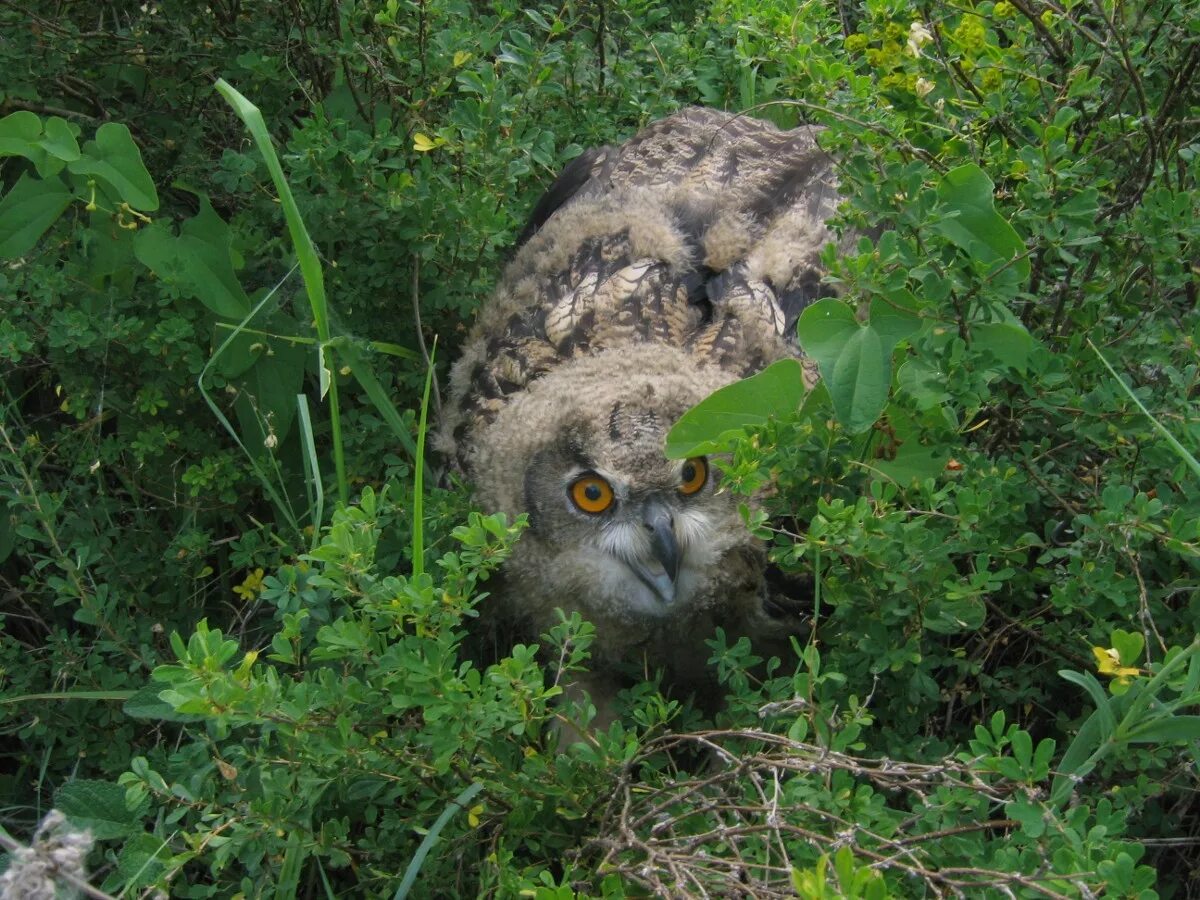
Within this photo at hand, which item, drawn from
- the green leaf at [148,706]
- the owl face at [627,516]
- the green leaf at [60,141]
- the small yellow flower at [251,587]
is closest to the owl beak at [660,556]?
the owl face at [627,516]

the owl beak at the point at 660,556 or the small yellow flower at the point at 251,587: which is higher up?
the owl beak at the point at 660,556

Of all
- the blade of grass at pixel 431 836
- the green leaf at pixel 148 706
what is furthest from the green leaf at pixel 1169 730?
the green leaf at pixel 148 706

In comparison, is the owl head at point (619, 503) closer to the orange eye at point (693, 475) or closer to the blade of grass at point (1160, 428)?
the orange eye at point (693, 475)

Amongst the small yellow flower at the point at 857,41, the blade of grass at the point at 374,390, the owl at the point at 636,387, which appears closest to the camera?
the small yellow flower at the point at 857,41

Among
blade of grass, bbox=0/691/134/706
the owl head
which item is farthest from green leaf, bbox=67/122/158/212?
blade of grass, bbox=0/691/134/706

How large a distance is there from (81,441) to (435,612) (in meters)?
1.69

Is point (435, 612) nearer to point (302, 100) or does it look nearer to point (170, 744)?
point (170, 744)

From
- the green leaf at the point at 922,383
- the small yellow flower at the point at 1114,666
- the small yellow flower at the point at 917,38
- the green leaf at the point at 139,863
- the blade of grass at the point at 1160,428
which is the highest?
the small yellow flower at the point at 917,38

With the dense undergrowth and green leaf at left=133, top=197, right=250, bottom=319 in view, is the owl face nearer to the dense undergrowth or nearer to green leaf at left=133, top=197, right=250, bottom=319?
the dense undergrowth

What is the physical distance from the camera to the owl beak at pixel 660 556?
3.09m

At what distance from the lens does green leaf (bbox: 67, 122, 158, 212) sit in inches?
135

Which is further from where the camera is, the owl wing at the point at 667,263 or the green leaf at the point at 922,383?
the owl wing at the point at 667,263

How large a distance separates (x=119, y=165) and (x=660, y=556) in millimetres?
1777

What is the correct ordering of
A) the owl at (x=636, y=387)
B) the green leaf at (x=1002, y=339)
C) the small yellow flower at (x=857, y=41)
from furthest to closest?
the owl at (x=636, y=387) < the small yellow flower at (x=857, y=41) < the green leaf at (x=1002, y=339)
